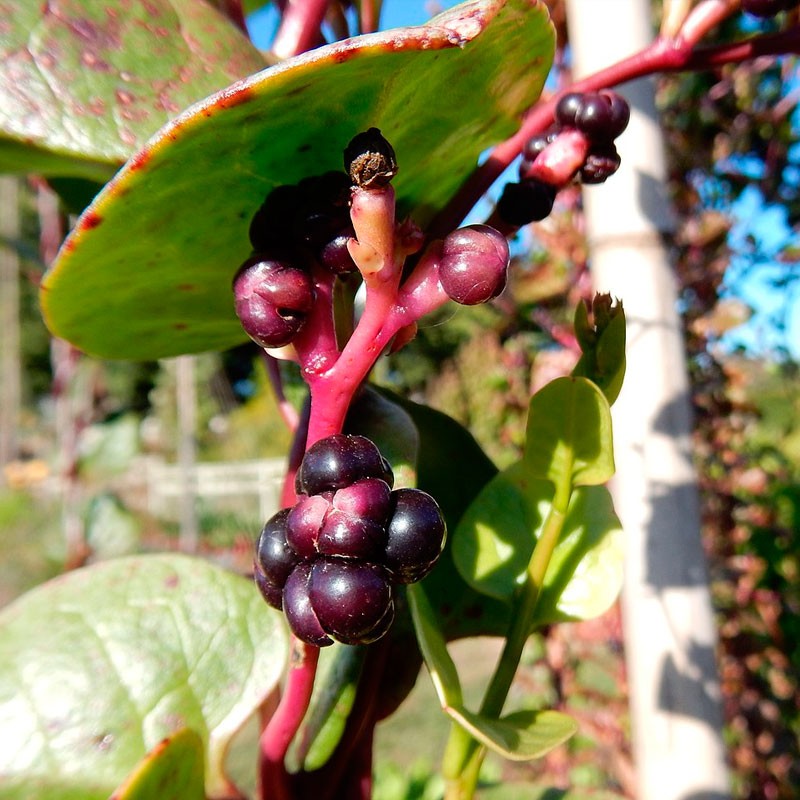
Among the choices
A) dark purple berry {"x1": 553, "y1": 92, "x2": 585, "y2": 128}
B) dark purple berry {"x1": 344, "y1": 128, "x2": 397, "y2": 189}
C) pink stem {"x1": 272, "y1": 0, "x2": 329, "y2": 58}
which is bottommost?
dark purple berry {"x1": 344, "y1": 128, "x2": 397, "y2": 189}

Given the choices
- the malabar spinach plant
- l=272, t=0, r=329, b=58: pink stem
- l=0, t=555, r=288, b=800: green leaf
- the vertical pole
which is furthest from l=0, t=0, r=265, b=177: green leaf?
the vertical pole

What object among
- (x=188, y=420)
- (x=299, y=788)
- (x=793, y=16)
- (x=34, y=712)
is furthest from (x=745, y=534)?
(x=188, y=420)

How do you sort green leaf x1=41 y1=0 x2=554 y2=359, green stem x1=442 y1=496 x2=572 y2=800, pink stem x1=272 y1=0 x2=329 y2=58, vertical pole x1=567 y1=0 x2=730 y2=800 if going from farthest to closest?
vertical pole x1=567 y1=0 x2=730 y2=800
pink stem x1=272 y1=0 x2=329 y2=58
green stem x1=442 y1=496 x2=572 y2=800
green leaf x1=41 y1=0 x2=554 y2=359

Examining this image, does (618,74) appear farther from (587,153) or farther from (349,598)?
(349,598)

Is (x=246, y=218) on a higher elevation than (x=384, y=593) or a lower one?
higher

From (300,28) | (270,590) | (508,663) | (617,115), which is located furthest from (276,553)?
(300,28)

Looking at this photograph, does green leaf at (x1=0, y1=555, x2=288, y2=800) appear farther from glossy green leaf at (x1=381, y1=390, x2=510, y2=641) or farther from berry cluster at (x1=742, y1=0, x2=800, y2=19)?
berry cluster at (x1=742, y1=0, x2=800, y2=19)

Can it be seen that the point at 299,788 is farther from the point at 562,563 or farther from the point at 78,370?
the point at 78,370
